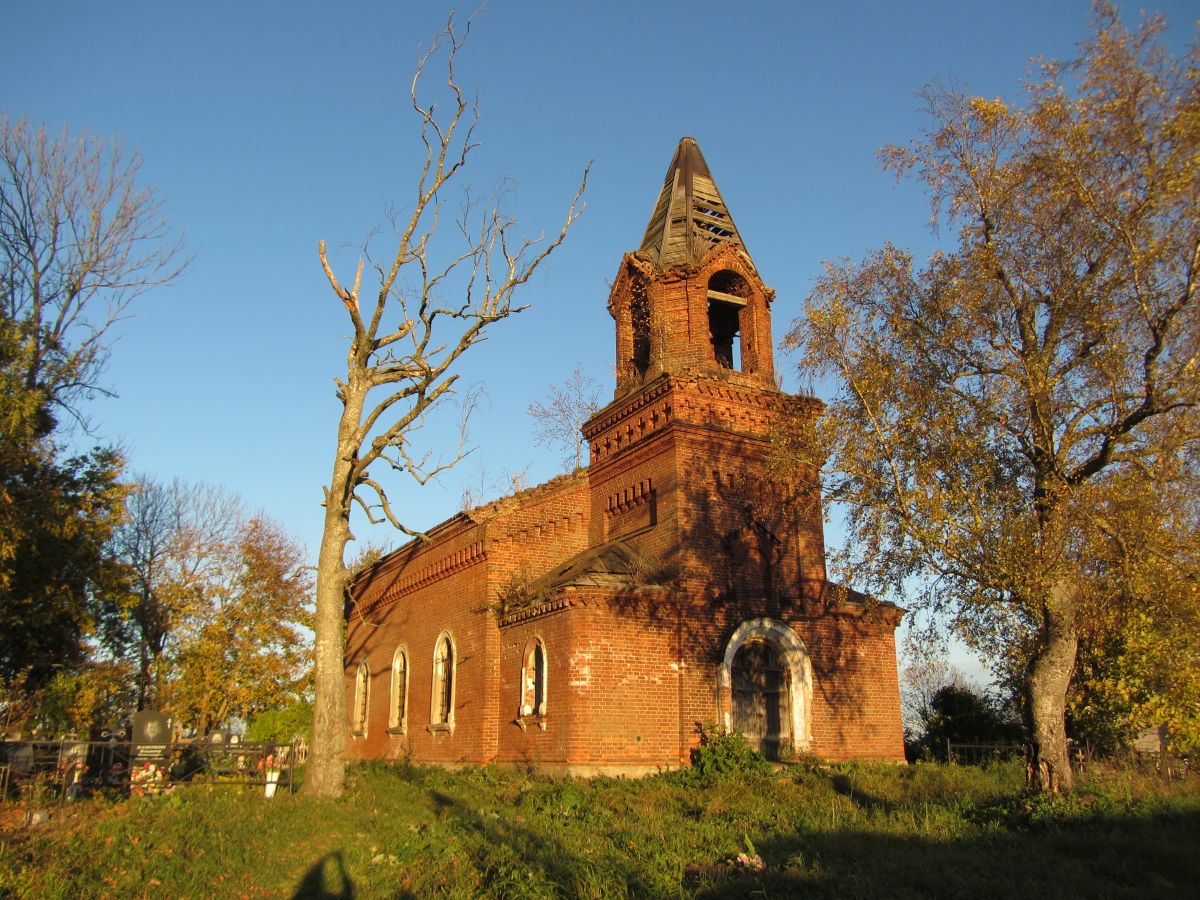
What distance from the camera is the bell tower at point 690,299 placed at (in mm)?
20703

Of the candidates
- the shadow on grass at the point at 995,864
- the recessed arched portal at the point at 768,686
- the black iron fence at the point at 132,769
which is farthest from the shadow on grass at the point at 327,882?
the recessed arched portal at the point at 768,686

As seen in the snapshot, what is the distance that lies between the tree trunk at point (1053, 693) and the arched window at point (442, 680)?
13.5m

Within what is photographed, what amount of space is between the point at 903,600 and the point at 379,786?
36.8 feet

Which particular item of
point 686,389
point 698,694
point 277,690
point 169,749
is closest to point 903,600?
point 698,694

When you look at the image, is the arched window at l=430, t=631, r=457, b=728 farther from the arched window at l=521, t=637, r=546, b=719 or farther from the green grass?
the green grass

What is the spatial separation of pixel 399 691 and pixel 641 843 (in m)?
15.6

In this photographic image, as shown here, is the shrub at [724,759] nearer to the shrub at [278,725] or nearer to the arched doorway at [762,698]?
the arched doorway at [762,698]

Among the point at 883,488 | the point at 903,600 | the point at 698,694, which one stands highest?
the point at 883,488

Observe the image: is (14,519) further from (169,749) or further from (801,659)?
(801,659)

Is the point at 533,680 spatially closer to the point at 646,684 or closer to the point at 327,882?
the point at 646,684

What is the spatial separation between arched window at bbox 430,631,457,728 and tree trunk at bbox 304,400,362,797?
5103 mm

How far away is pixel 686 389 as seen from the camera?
19.5 metres

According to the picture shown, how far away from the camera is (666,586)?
1809 cm

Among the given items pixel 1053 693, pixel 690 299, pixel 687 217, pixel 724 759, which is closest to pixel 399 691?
pixel 724 759
